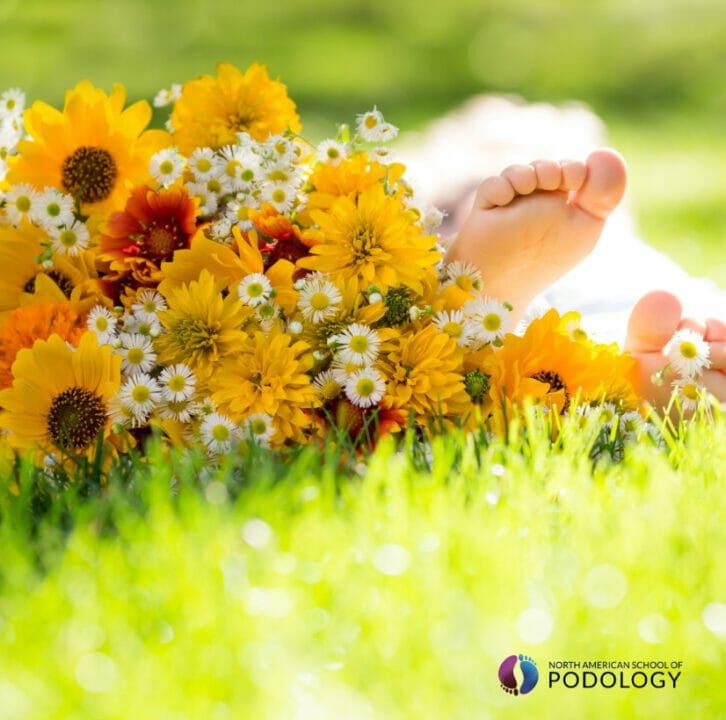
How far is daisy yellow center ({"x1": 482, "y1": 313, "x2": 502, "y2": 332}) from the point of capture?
155 cm

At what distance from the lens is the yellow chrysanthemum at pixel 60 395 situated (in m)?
1.49

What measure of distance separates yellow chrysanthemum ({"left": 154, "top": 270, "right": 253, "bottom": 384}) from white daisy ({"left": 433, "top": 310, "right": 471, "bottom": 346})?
0.80 feet

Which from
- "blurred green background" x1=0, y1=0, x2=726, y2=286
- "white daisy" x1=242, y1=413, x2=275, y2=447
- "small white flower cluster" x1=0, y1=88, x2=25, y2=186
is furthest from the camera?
"blurred green background" x1=0, y1=0, x2=726, y2=286

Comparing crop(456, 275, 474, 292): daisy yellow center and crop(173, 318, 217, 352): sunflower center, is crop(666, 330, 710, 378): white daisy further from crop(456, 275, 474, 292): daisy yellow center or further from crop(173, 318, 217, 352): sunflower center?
crop(173, 318, 217, 352): sunflower center

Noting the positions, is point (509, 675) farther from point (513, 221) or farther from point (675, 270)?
point (675, 270)

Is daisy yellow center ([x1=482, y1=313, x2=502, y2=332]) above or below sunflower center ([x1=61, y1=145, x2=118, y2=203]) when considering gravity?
below

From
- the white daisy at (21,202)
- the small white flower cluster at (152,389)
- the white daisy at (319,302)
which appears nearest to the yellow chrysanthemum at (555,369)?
the white daisy at (319,302)

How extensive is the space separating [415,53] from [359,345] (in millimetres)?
6517

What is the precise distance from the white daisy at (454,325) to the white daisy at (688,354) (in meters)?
0.31

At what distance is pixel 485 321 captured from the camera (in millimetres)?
1551

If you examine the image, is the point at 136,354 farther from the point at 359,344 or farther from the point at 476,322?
the point at 476,322

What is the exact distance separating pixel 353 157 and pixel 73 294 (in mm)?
414

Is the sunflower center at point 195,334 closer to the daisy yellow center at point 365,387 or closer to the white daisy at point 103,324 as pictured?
the white daisy at point 103,324

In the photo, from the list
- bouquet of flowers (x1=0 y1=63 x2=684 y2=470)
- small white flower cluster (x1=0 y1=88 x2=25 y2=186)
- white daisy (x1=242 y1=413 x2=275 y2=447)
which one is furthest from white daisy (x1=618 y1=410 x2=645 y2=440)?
small white flower cluster (x1=0 y1=88 x2=25 y2=186)
